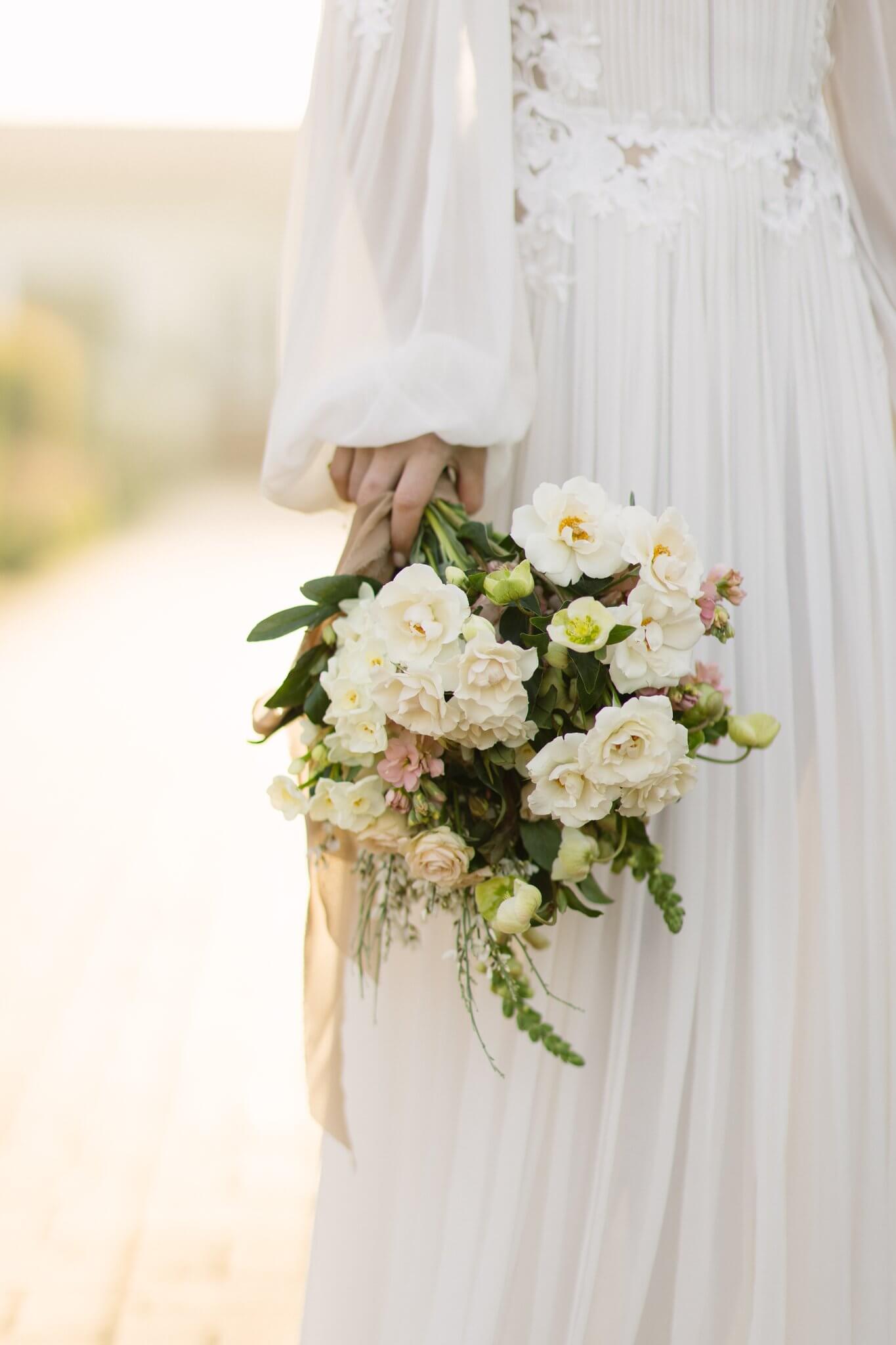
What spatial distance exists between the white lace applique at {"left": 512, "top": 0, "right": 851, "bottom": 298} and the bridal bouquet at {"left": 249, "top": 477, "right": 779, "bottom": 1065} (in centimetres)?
30

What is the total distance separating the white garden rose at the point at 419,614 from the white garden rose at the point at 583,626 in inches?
2.6

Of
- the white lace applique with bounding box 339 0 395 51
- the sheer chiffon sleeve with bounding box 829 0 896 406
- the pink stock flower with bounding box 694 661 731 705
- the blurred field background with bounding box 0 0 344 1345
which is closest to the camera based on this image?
the pink stock flower with bounding box 694 661 731 705

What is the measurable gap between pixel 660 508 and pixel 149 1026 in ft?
5.39

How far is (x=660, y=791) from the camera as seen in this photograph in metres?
0.81

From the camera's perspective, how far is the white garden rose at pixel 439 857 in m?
0.80

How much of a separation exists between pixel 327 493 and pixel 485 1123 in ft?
1.86

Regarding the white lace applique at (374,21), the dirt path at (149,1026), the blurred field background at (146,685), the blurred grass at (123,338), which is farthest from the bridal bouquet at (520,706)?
the blurred grass at (123,338)

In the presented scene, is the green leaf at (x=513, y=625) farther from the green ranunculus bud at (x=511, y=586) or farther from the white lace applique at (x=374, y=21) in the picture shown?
the white lace applique at (x=374, y=21)

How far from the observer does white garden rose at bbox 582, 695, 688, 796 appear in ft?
2.51

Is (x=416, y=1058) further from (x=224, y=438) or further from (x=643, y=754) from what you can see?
(x=224, y=438)

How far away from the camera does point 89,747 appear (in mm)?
4352

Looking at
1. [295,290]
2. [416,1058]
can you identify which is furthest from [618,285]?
[416,1058]

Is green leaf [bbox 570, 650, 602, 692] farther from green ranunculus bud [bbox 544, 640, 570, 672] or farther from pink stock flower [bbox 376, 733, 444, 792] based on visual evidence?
pink stock flower [bbox 376, 733, 444, 792]

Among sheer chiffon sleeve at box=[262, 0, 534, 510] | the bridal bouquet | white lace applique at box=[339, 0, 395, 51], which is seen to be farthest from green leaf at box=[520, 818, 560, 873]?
white lace applique at box=[339, 0, 395, 51]
